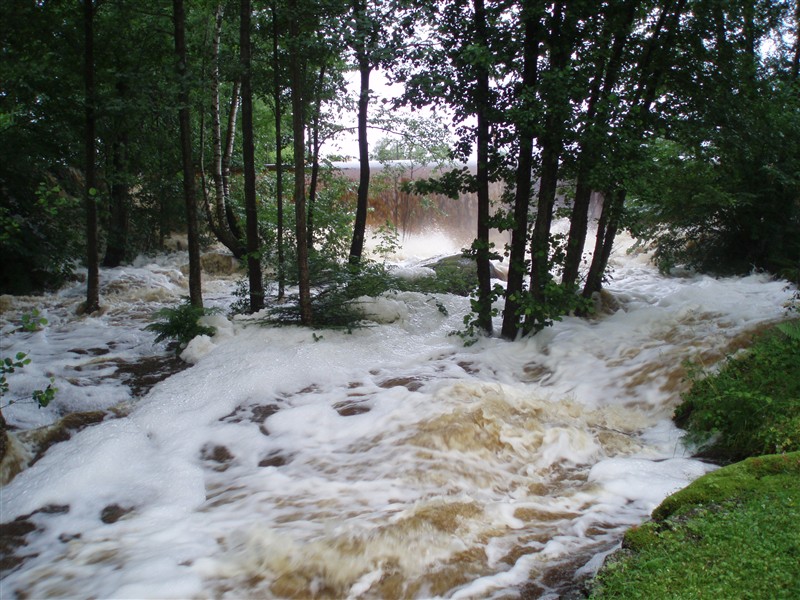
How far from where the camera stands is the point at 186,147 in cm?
966

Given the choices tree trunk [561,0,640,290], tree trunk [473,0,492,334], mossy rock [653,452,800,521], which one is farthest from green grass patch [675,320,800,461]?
tree trunk [473,0,492,334]

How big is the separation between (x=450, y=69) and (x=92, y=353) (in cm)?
703

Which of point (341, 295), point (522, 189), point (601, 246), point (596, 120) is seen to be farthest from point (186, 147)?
point (601, 246)

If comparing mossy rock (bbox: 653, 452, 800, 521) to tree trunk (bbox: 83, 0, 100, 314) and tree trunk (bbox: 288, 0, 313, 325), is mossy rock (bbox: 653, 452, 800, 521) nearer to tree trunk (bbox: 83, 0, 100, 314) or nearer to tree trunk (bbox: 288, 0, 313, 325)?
tree trunk (bbox: 288, 0, 313, 325)

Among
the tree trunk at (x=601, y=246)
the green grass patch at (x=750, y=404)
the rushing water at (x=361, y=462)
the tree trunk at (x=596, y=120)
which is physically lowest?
the rushing water at (x=361, y=462)

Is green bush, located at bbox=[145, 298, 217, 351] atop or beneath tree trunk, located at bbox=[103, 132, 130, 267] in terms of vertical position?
beneath

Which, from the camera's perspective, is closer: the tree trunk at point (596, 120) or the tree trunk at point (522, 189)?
the tree trunk at point (596, 120)

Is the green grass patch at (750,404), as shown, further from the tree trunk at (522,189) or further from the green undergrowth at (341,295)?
the green undergrowth at (341,295)

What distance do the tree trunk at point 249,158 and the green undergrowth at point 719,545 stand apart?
23.8 feet

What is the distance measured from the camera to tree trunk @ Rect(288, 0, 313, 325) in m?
7.53

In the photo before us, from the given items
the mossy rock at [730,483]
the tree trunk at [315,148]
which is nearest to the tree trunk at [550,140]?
the mossy rock at [730,483]

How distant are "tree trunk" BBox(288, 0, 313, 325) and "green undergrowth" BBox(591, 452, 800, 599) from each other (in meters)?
6.15

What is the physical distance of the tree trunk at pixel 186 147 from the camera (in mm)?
9035

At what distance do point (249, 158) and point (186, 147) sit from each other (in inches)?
41.7
